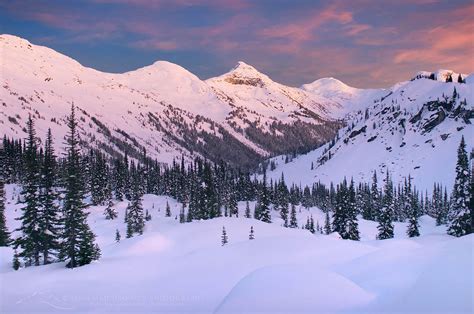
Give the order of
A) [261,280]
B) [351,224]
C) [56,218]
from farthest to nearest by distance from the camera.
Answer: [351,224] < [56,218] < [261,280]

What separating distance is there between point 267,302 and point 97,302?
1148cm

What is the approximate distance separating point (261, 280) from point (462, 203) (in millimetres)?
39105

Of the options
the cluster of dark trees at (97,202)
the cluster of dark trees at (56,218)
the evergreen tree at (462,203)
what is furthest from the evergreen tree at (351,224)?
the cluster of dark trees at (56,218)

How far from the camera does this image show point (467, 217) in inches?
1811

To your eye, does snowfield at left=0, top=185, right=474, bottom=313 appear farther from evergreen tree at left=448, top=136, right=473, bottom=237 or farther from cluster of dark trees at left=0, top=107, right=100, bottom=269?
evergreen tree at left=448, top=136, right=473, bottom=237

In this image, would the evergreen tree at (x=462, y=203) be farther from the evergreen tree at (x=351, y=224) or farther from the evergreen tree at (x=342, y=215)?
the evergreen tree at (x=342, y=215)

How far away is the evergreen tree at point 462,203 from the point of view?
45875mm

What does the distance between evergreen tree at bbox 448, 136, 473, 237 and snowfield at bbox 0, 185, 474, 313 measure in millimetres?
20057

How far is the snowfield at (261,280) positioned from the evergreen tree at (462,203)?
65.8 feet

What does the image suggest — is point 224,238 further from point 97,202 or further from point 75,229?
point 97,202

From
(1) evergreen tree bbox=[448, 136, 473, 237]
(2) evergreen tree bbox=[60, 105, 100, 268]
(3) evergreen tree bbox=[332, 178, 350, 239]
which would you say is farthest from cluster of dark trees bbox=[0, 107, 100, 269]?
(3) evergreen tree bbox=[332, 178, 350, 239]

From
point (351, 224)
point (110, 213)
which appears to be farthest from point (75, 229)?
point (110, 213)

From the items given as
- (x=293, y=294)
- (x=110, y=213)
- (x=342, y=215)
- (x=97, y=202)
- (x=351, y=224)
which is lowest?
(x=293, y=294)

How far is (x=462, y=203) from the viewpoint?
46.3 metres
